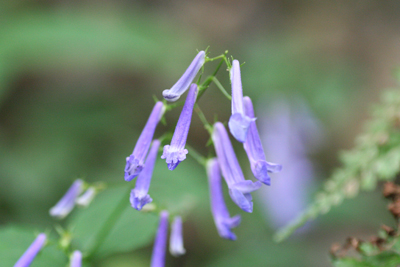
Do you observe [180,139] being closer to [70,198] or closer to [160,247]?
[160,247]

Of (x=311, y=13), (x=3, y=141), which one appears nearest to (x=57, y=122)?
(x=3, y=141)

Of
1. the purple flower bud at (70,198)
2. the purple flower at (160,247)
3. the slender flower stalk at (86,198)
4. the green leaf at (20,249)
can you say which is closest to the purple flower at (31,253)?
the green leaf at (20,249)

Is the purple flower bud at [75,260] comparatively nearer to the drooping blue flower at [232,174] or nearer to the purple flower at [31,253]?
the purple flower at [31,253]

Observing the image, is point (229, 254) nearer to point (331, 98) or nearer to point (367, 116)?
point (331, 98)

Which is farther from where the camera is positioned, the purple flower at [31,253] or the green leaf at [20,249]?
the green leaf at [20,249]

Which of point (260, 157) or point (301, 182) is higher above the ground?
point (260, 157)

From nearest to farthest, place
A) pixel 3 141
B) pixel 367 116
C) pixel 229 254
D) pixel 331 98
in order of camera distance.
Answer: pixel 229 254 < pixel 3 141 < pixel 331 98 < pixel 367 116

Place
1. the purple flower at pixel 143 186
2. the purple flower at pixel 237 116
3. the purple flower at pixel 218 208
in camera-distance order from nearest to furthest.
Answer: the purple flower at pixel 237 116 → the purple flower at pixel 143 186 → the purple flower at pixel 218 208
